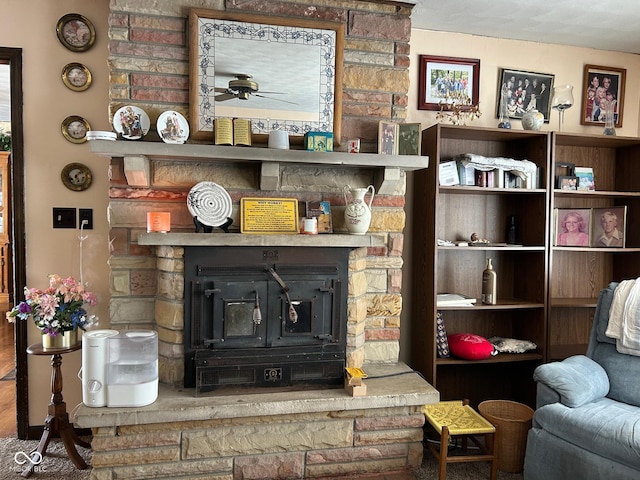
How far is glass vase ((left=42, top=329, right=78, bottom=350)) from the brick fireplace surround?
0.23m

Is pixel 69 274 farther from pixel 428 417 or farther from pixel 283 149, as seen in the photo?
pixel 428 417

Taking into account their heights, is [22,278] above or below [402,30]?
below

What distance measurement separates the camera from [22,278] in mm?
2625

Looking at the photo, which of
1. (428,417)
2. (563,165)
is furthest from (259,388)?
(563,165)

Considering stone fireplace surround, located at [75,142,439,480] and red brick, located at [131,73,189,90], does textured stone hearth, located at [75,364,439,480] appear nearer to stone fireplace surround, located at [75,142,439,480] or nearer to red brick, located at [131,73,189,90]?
stone fireplace surround, located at [75,142,439,480]

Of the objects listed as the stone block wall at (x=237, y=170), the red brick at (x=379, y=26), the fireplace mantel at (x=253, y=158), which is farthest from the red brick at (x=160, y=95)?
the red brick at (x=379, y=26)

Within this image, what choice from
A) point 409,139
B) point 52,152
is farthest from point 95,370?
point 409,139

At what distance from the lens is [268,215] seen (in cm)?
244

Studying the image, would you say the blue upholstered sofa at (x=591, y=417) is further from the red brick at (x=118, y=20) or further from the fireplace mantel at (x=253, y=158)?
the red brick at (x=118, y=20)

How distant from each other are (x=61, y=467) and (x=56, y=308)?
0.81 m

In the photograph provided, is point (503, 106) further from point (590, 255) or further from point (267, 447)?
point (267, 447)

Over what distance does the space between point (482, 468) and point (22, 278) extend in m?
2.73

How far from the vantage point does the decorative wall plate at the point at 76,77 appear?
2.58 metres

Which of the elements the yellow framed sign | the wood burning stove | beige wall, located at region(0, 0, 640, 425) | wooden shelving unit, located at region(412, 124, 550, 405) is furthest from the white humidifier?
wooden shelving unit, located at region(412, 124, 550, 405)
